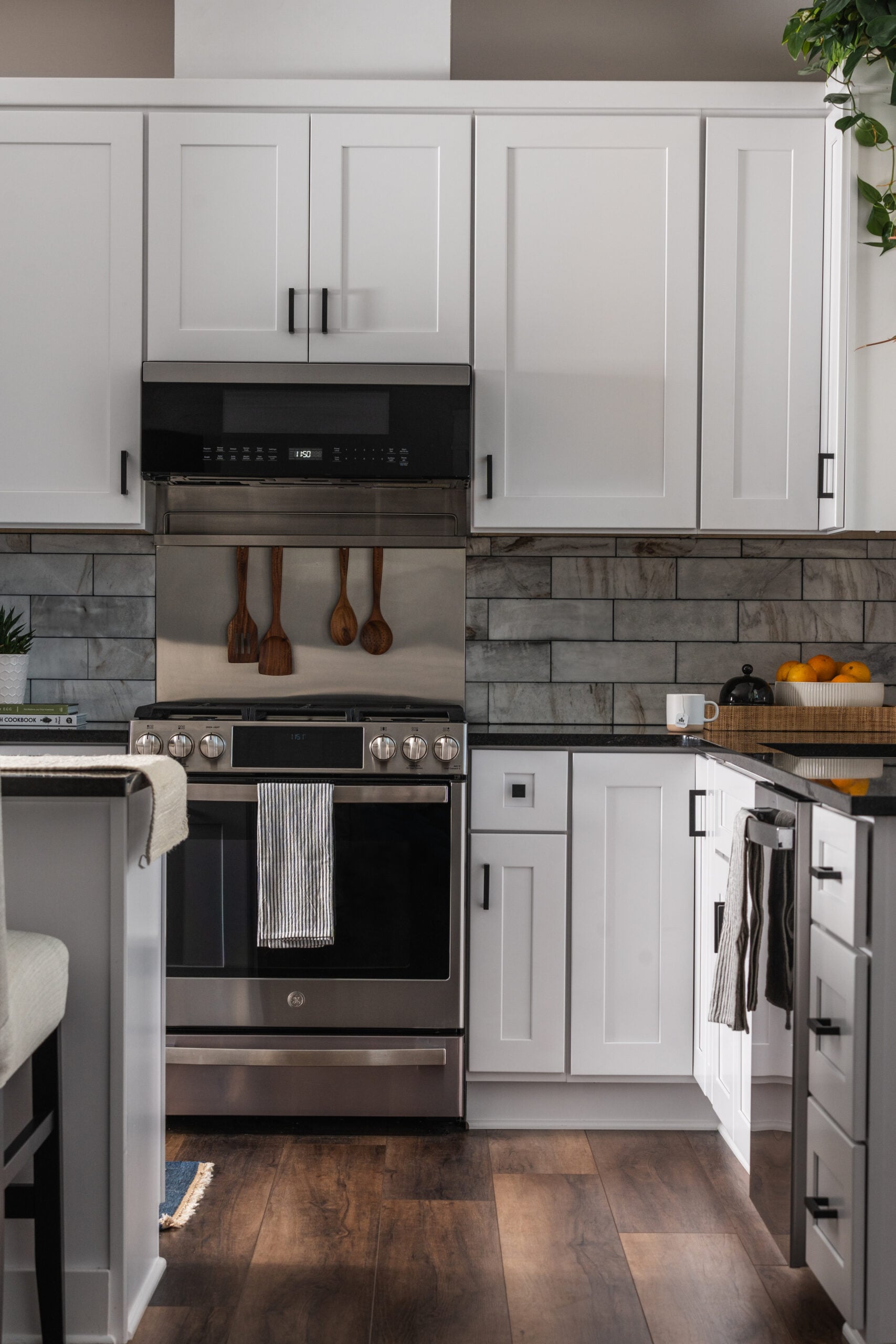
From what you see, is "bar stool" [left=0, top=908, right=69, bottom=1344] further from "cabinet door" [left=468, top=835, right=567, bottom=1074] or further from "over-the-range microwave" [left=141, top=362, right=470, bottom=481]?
"over-the-range microwave" [left=141, top=362, right=470, bottom=481]

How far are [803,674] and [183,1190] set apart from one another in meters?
1.92

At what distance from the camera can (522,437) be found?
2.68 metres

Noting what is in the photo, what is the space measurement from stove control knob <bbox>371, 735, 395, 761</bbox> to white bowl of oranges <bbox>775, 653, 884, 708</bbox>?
3.64 ft

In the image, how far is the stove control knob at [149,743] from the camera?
245 cm

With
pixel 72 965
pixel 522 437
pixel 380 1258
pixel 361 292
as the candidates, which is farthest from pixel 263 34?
pixel 380 1258

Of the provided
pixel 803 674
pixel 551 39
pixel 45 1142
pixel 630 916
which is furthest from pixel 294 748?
pixel 551 39

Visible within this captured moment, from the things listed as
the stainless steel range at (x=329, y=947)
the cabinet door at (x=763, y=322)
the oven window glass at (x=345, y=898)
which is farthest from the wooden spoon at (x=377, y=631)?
the cabinet door at (x=763, y=322)

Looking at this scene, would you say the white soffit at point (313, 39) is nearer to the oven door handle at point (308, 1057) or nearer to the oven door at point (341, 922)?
the oven door at point (341, 922)

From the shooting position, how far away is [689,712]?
2.76 metres

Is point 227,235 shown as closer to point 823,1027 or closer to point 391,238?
point 391,238

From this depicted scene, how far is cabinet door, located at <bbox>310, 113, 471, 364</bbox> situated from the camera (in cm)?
265

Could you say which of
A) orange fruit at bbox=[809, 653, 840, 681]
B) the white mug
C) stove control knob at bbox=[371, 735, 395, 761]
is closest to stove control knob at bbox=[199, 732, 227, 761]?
stove control knob at bbox=[371, 735, 395, 761]

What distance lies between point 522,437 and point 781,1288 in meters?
1.90

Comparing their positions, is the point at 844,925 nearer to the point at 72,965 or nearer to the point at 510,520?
the point at 72,965
